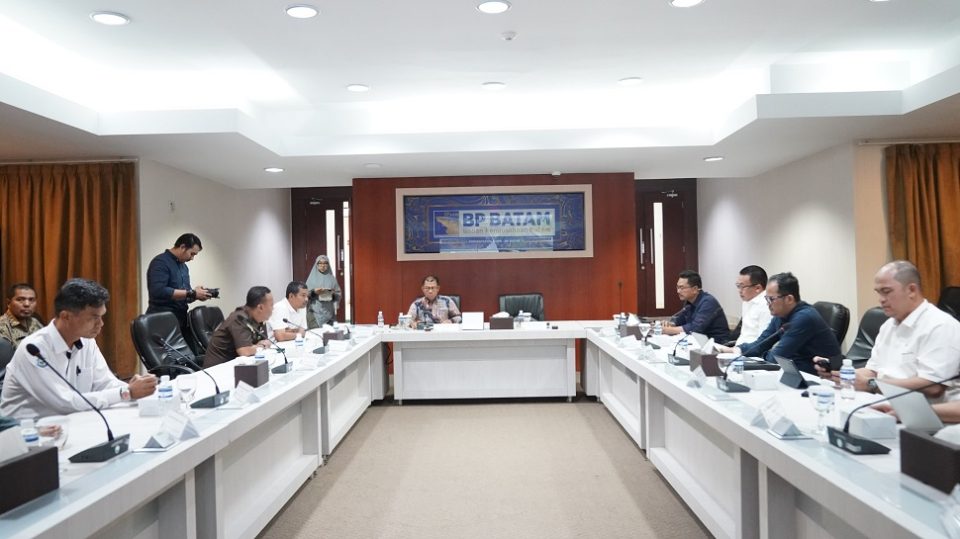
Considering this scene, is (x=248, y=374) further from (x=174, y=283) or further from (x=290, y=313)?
(x=174, y=283)

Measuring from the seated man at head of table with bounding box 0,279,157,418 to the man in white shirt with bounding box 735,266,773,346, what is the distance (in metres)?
3.51

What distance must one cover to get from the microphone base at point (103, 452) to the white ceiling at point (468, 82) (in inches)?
90.2

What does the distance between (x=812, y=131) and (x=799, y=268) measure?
198 centimetres

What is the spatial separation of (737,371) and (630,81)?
8.76 feet

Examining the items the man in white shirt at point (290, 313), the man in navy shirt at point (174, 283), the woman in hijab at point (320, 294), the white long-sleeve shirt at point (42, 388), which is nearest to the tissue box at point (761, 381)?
the white long-sleeve shirt at point (42, 388)

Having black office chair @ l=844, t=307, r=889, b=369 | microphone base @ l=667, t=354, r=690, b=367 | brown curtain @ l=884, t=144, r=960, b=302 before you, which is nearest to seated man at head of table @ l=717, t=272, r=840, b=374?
microphone base @ l=667, t=354, r=690, b=367

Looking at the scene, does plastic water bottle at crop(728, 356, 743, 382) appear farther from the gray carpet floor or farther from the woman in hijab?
the woman in hijab

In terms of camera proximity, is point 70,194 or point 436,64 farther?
point 70,194

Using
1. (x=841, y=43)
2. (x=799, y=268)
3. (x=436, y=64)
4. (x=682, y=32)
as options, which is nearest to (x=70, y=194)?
(x=436, y=64)

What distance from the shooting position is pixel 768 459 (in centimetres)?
181

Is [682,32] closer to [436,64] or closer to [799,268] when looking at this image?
[436,64]

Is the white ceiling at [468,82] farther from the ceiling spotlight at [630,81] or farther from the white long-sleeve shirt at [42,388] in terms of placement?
the white long-sleeve shirt at [42,388]

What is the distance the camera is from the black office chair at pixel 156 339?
339 cm

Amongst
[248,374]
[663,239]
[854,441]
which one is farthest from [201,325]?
[663,239]
